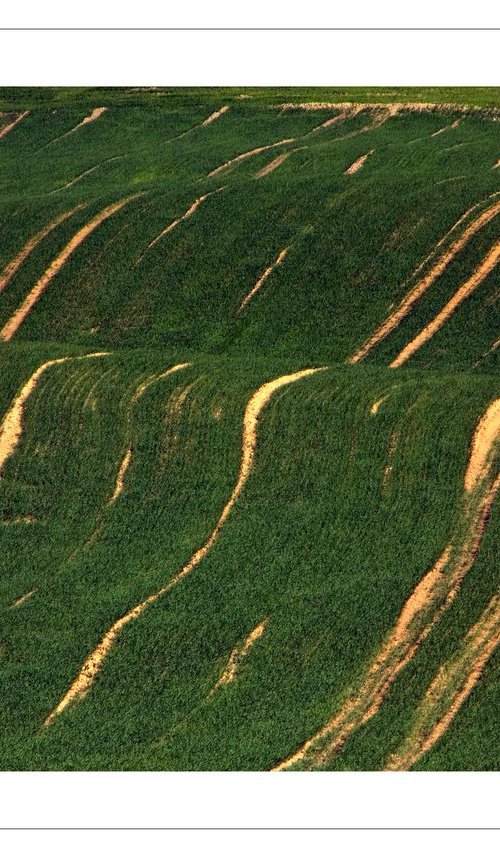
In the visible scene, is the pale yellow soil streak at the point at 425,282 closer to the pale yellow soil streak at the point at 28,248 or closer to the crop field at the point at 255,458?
the crop field at the point at 255,458

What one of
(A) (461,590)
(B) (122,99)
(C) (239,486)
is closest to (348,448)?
(C) (239,486)

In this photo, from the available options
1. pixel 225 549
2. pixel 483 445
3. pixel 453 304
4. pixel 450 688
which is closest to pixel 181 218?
pixel 453 304

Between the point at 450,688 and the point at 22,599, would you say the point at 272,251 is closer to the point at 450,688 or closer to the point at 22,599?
the point at 22,599

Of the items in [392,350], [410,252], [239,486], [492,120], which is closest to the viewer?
[239,486]

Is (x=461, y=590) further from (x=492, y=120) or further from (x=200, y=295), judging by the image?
(x=492, y=120)

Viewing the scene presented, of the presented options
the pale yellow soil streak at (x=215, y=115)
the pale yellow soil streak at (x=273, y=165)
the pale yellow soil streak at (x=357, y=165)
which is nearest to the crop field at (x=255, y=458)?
the pale yellow soil streak at (x=273, y=165)

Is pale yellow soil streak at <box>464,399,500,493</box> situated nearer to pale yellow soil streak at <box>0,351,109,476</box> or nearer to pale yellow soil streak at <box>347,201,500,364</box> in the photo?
pale yellow soil streak at <box>347,201,500,364</box>
